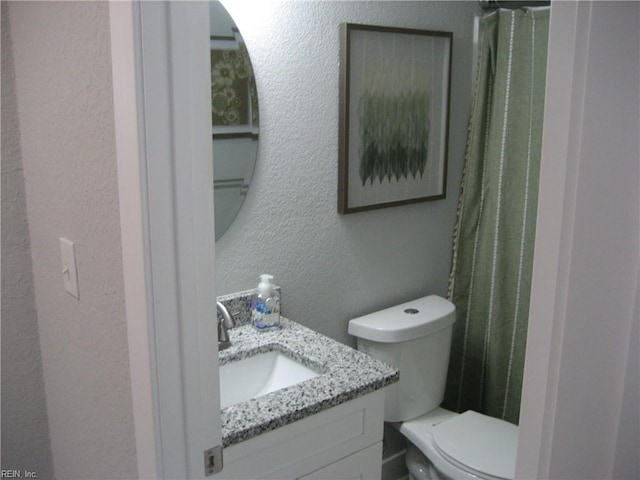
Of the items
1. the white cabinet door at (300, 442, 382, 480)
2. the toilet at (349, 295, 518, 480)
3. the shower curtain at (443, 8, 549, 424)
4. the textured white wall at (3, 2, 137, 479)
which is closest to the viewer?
the textured white wall at (3, 2, 137, 479)

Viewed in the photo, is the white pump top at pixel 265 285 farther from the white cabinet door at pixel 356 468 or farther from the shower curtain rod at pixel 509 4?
the shower curtain rod at pixel 509 4

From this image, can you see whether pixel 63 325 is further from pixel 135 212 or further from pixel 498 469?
pixel 498 469

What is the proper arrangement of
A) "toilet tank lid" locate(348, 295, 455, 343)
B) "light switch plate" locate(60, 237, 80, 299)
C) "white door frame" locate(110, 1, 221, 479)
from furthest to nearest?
"toilet tank lid" locate(348, 295, 455, 343), "light switch plate" locate(60, 237, 80, 299), "white door frame" locate(110, 1, 221, 479)

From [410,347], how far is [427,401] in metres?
0.25

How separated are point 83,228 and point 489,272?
1654 millimetres

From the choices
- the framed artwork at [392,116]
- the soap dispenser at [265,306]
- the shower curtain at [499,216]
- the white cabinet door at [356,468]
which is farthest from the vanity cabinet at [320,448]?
the shower curtain at [499,216]

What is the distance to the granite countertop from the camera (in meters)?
1.32

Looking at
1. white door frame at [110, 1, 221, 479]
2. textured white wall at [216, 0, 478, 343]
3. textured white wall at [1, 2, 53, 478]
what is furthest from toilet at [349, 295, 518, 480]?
white door frame at [110, 1, 221, 479]

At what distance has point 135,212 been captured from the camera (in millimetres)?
852

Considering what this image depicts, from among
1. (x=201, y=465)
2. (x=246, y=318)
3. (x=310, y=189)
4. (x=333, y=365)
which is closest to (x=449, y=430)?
(x=333, y=365)

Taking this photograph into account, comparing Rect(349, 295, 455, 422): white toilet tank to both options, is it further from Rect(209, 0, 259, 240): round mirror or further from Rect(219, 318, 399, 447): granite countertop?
Rect(209, 0, 259, 240): round mirror

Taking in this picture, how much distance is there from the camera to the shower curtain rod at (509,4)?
2.13 meters

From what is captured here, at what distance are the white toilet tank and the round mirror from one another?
2.07ft

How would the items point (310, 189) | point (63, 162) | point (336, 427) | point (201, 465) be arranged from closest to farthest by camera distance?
point (201, 465) → point (63, 162) → point (336, 427) → point (310, 189)
